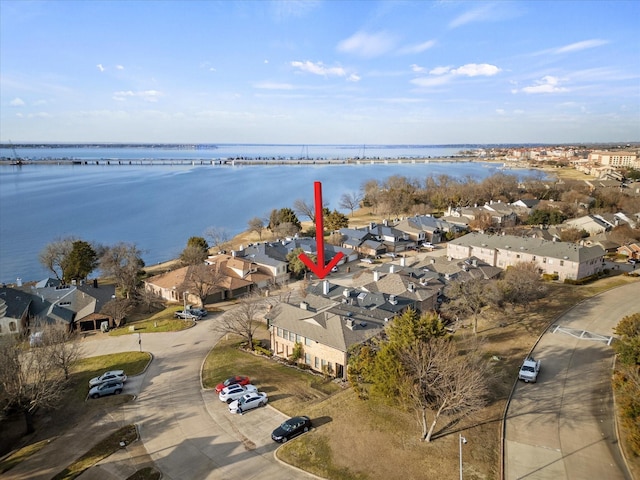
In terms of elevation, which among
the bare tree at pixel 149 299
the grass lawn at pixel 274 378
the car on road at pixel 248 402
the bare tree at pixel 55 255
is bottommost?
the bare tree at pixel 149 299

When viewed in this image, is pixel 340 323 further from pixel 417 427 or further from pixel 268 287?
pixel 268 287

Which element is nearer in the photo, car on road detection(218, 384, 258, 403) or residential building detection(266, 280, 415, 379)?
car on road detection(218, 384, 258, 403)

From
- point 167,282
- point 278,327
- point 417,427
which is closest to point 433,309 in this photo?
point 278,327

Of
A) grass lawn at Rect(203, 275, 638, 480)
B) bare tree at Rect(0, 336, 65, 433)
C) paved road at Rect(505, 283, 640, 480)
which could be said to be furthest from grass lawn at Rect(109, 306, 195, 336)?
paved road at Rect(505, 283, 640, 480)

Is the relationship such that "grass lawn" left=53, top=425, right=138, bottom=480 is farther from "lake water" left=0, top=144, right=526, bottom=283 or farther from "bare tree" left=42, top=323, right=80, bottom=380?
"lake water" left=0, top=144, right=526, bottom=283

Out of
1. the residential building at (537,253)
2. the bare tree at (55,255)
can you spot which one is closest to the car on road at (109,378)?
the bare tree at (55,255)

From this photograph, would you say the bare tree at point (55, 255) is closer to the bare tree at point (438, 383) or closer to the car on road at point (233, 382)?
the car on road at point (233, 382)
